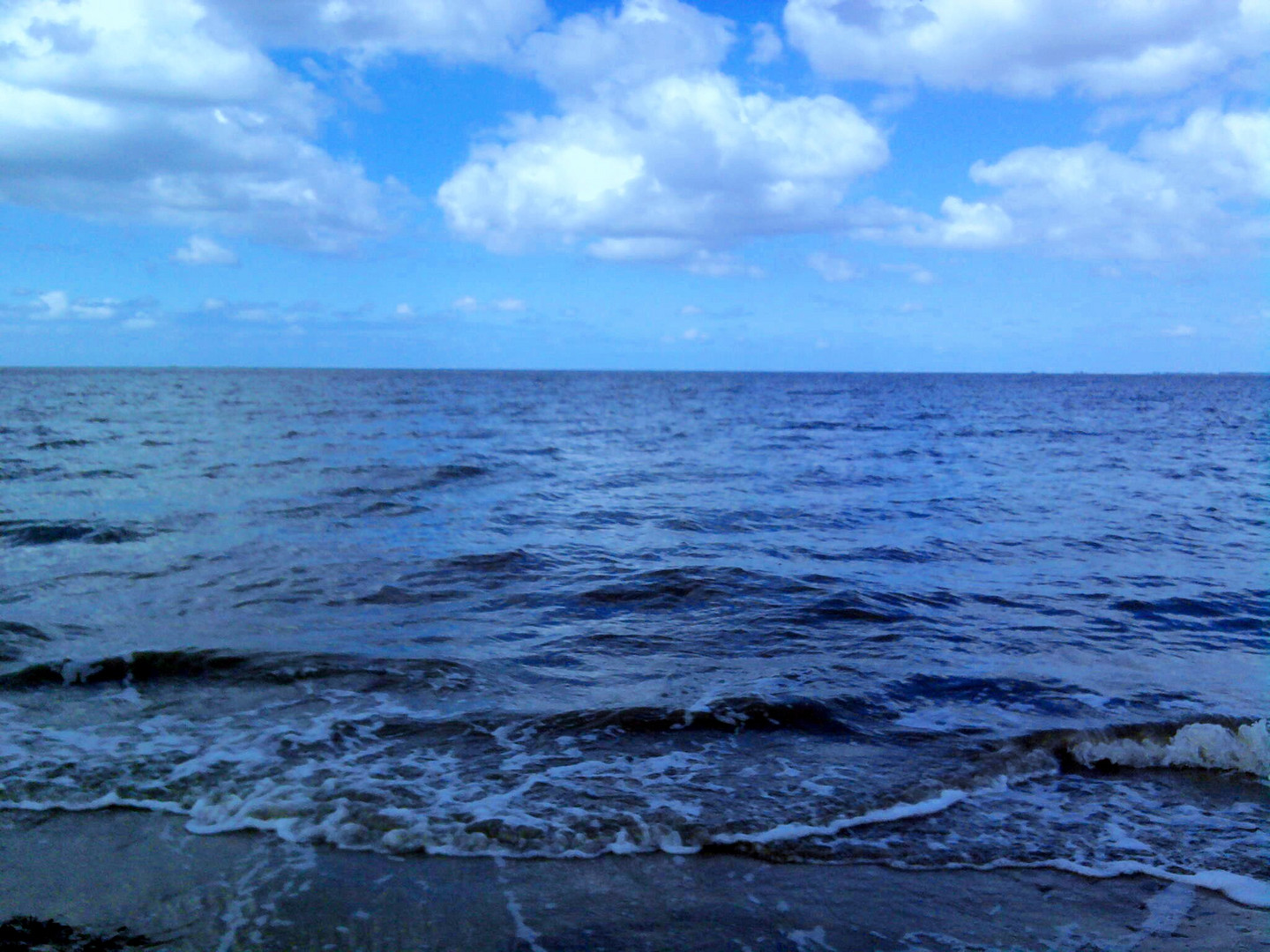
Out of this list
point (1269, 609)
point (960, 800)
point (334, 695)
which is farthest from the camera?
point (1269, 609)

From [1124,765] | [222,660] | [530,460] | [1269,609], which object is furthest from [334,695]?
[530,460]

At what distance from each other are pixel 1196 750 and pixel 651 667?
14.4ft

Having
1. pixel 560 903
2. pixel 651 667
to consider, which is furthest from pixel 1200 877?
pixel 651 667

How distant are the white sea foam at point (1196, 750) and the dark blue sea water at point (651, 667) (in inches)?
0.8

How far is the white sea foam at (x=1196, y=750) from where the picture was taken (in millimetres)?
6171

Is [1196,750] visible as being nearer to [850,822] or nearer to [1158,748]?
[1158,748]

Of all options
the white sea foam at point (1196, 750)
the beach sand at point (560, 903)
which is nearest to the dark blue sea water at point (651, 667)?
the white sea foam at point (1196, 750)

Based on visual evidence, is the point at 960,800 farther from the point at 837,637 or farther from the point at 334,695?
the point at 334,695

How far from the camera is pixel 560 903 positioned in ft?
14.4

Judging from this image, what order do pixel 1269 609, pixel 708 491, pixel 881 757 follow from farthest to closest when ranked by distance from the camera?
1. pixel 708 491
2. pixel 1269 609
3. pixel 881 757

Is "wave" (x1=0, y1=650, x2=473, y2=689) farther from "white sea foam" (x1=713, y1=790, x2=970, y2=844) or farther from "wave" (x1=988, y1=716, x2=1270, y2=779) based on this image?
"wave" (x1=988, y1=716, x2=1270, y2=779)

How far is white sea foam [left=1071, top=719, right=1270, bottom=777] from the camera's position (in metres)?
6.17

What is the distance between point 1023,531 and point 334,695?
12.0 m

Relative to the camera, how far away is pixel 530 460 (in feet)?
82.1
